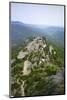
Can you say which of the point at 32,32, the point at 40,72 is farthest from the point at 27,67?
the point at 32,32

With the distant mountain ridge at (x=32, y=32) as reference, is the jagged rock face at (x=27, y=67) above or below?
below

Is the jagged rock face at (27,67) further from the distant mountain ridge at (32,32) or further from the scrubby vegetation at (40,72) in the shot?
the distant mountain ridge at (32,32)

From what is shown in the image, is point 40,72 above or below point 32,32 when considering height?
below

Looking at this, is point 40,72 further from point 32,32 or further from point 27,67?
point 32,32

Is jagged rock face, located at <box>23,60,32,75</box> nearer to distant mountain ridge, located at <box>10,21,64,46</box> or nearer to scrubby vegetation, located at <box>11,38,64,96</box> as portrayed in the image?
scrubby vegetation, located at <box>11,38,64,96</box>

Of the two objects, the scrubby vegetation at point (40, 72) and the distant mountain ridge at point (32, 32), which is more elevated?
the distant mountain ridge at point (32, 32)

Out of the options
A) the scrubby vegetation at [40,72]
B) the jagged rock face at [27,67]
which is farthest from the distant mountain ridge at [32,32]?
the jagged rock face at [27,67]

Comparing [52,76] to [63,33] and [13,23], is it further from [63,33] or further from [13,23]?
[13,23]

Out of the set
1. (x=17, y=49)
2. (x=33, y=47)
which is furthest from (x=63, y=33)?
(x=17, y=49)

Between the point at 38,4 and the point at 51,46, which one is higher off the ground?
the point at 38,4
